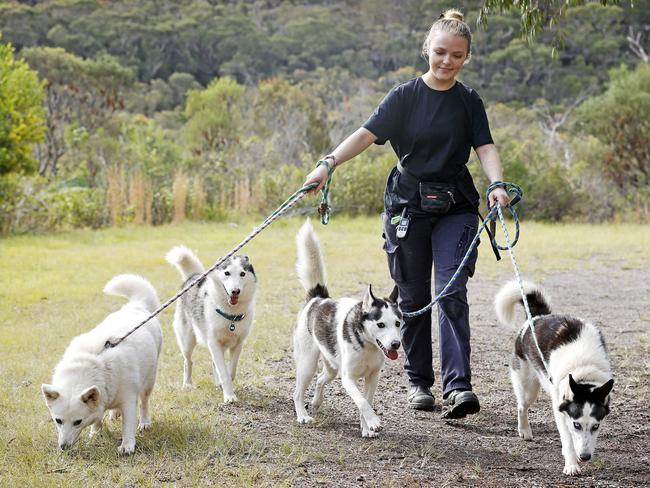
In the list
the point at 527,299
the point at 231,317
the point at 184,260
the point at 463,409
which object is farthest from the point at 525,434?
the point at 184,260

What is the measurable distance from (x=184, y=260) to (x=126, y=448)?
2007mm

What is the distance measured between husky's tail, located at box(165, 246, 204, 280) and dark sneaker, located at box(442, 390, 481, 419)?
2.19m

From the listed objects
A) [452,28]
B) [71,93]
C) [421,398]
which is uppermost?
[452,28]

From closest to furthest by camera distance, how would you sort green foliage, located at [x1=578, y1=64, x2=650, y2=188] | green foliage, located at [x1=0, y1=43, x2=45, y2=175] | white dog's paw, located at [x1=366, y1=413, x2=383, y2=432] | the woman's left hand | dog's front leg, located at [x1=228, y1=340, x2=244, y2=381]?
white dog's paw, located at [x1=366, y1=413, x2=383, y2=432]
the woman's left hand
dog's front leg, located at [x1=228, y1=340, x2=244, y2=381]
green foliage, located at [x1=0, y1=43, x2=45, y2=175]
green foliage, located at [x1=578, y1=64, x2=650, y2=188]

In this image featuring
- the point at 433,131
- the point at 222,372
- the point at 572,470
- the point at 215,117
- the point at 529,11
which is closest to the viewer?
the point at 572,470

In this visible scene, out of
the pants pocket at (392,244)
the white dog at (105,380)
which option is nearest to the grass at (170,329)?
the white dog at (105,380)

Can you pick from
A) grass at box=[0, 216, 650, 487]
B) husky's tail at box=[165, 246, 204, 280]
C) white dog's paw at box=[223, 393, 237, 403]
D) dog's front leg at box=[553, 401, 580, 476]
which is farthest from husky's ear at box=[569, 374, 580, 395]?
husky's tail at box=[165, 246, 204, 280]

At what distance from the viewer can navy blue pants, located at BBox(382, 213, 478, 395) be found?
14.7ft

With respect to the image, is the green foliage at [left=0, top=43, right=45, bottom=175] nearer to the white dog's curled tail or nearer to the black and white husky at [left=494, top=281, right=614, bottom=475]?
the white dog's curled tail

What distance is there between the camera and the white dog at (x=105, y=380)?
382cm

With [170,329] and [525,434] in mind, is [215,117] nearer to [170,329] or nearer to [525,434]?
[170,329]

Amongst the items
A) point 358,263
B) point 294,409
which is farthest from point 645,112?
point 294,409

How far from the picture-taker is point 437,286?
181 inches

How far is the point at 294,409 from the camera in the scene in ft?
15.9
